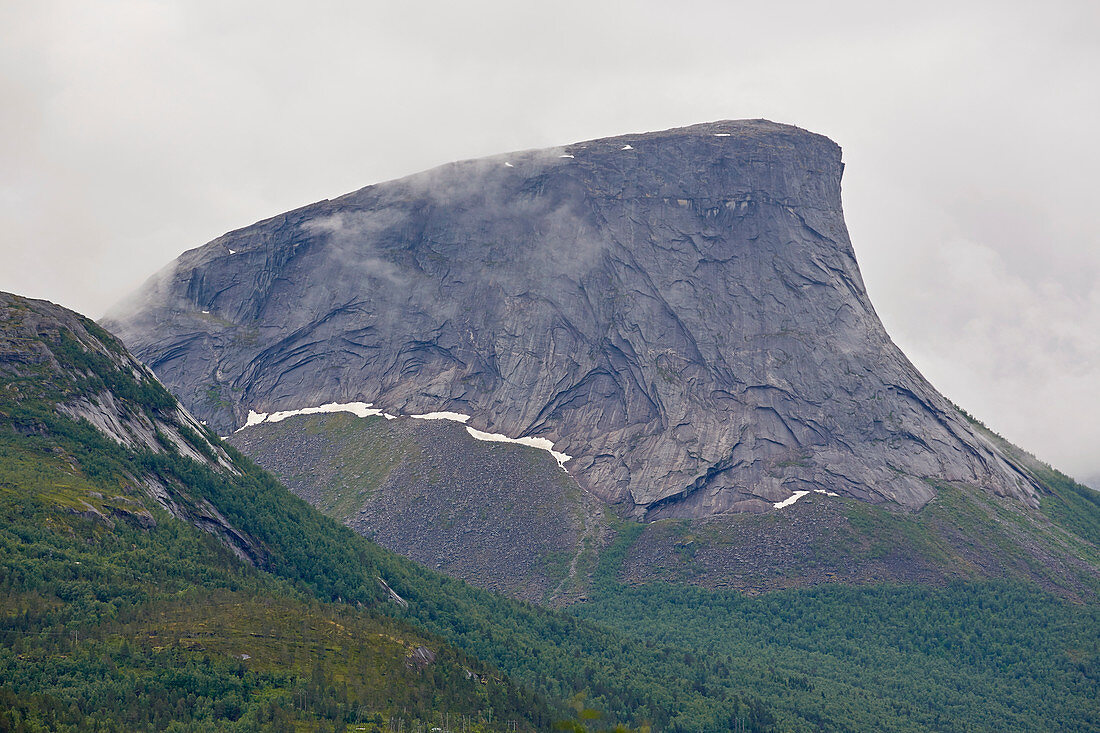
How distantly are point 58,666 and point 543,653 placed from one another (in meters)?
83.2

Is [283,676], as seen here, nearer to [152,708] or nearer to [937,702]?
[152,708]

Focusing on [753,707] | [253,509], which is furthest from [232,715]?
[753,707]

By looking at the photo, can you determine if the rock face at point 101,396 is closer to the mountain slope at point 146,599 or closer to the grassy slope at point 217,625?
the mountain slope at point 146,599

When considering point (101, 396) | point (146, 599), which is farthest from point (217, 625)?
point (101, 396)

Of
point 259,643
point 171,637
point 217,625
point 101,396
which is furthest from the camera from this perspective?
point 101,396

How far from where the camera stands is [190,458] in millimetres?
185125

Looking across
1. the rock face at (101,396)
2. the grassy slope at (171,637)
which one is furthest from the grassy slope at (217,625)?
the rock face at (101,396)

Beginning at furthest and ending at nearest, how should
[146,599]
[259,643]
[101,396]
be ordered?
[101,396] → [146,599] → [259,643]

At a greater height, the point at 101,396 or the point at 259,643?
the point at 101,396

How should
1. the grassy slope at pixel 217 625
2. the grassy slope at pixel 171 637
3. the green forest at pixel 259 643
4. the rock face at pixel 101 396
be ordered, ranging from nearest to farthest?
1. the grassy slope at pixel 171 637
2. the grassy slope at pixel 217 625
3. the green forest at pixel 259 643
4. the rock face at pixel 101 396

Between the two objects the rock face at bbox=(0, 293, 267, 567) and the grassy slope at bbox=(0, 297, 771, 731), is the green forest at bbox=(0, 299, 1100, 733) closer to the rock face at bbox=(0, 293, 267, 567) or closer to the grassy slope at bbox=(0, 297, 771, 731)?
the grassy slope at bbox=(0, 297, 771, 731)

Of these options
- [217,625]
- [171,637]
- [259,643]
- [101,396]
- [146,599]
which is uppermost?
[101,396]

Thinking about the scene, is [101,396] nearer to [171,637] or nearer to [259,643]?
[171,637]

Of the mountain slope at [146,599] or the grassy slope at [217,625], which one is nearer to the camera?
the mountain slope at [146,599]
